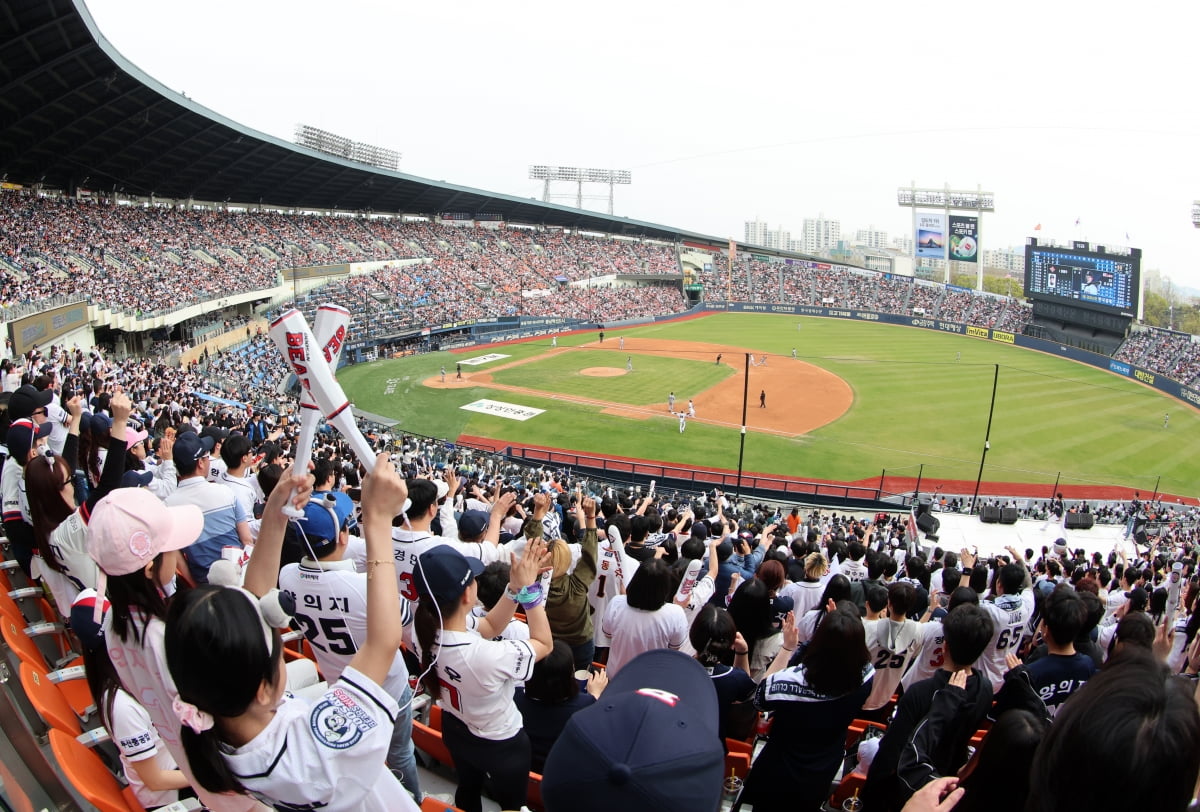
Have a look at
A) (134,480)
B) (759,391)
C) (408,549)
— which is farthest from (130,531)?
(759,391)

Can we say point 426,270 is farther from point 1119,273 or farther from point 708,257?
point 1119,273

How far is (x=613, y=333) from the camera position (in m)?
60.7

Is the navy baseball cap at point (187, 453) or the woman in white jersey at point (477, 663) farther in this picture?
the navy baseball cap at point (187, 453)

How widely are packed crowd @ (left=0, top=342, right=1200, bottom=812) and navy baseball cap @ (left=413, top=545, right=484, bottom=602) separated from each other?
0.02m

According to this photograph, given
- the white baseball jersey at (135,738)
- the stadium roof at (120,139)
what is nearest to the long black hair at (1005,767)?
the white baseball jersey at (135,738)

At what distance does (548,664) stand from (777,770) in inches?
54.8

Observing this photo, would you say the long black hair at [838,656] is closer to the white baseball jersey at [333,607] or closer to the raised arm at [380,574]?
the white baseball jersey at [333,607]

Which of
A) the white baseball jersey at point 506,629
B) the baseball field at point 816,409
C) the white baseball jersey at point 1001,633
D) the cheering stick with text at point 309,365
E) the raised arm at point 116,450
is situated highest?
the cheering stick with text at point 309,365

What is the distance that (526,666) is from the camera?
376cm

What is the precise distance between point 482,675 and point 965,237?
266ft

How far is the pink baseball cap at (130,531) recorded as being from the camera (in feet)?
9.46

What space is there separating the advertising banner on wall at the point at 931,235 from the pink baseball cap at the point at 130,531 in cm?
8122

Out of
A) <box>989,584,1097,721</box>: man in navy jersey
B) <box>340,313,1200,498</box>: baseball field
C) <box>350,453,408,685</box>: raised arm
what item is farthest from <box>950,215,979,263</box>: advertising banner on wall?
<box>350,453,408,685</box>: raised arm

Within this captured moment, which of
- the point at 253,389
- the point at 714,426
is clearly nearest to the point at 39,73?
the point at 253,389
